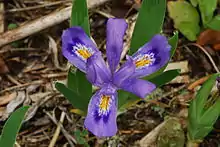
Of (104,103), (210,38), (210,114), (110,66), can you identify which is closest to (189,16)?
(210,38)

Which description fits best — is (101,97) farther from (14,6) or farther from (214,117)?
(14,6)

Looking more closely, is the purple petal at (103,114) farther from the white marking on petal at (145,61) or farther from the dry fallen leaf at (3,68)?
the dry fallen leaf at (3,68)

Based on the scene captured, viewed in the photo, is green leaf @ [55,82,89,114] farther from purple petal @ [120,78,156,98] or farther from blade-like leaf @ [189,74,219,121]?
blade-like leaf @ [189,74,219,121]

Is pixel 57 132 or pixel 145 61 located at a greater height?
pixel 145 61

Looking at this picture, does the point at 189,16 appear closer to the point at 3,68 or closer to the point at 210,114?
the point at 210,114

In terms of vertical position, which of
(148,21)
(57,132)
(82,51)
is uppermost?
(148,21)

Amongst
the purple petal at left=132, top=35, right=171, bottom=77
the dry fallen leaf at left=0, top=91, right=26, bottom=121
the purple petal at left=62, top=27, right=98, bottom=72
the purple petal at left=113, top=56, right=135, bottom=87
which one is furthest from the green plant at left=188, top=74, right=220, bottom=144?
the dry fallen leaf at left=0, top=91, right=26, bottom=121
